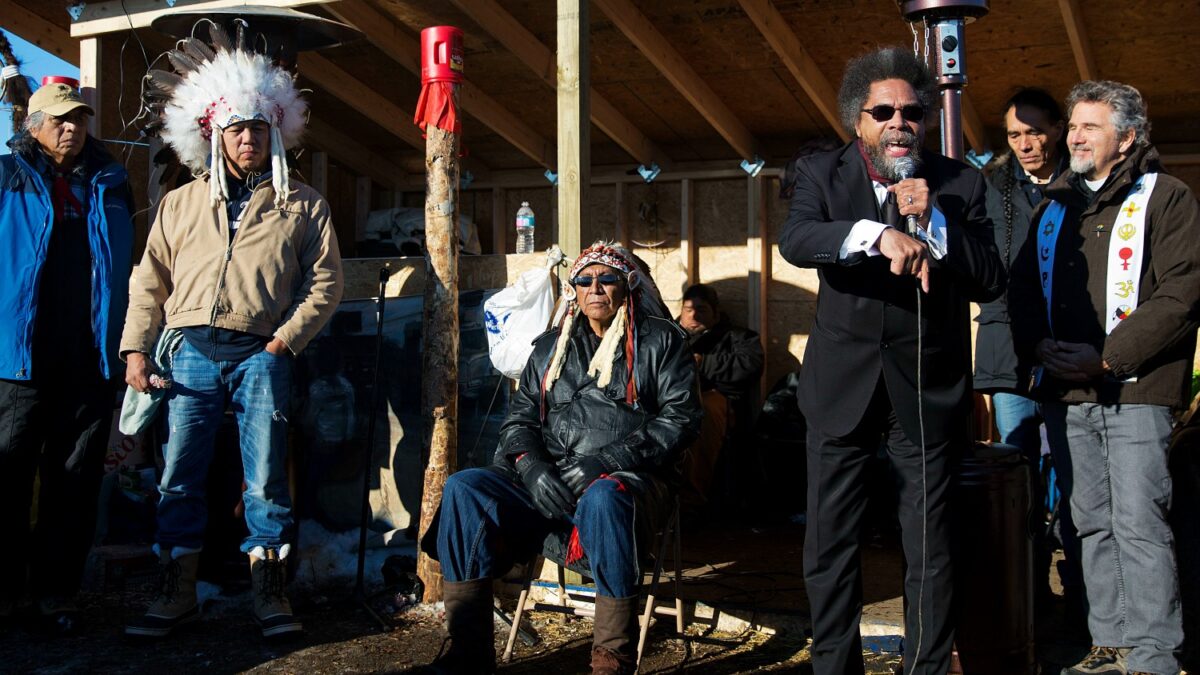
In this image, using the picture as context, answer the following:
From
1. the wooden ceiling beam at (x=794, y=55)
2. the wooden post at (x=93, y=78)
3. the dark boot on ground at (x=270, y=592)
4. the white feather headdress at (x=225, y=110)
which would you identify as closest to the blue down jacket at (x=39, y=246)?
the white feather headdress at (x=225, y=110)

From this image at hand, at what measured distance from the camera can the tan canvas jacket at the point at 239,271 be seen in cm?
447

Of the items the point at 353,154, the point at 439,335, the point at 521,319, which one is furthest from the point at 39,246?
the point at 353,154

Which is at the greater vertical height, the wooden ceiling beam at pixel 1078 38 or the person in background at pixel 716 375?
the wooden ceiling beam at pixel 1078 38

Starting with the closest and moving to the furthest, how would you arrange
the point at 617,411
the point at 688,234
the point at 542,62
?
the point at 617,411 < the point at 542,62 < the point at 688,234

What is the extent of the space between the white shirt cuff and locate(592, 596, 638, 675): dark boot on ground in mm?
1460

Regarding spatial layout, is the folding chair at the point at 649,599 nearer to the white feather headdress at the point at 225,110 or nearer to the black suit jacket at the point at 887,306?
the black suit jacket at the point at 887,306

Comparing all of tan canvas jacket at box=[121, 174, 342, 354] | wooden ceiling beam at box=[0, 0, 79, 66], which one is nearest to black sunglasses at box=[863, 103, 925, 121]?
tan canvas jacket at box=[121, 174, 342, 354]

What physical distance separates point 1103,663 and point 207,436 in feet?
11.6

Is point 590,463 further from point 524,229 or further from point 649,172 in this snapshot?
point 649,172

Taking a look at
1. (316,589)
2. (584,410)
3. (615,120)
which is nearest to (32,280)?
(316,589)

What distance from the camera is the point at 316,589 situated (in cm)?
515

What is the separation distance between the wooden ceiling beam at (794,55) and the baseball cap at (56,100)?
10.9 feet

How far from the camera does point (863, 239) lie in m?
3.02

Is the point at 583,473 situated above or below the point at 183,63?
below
